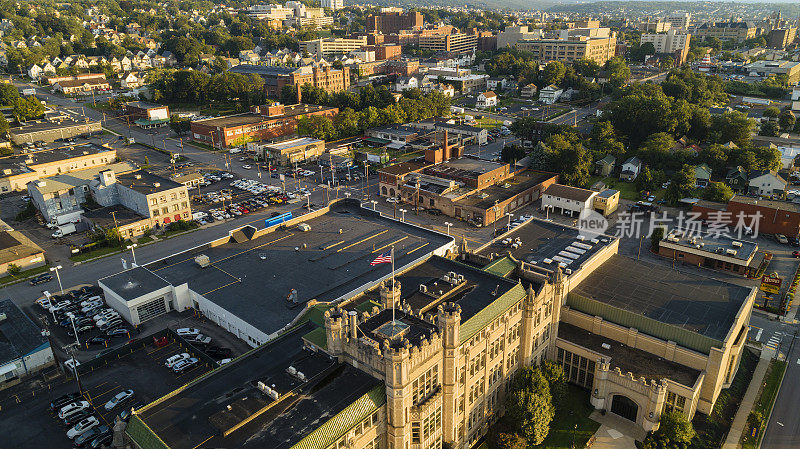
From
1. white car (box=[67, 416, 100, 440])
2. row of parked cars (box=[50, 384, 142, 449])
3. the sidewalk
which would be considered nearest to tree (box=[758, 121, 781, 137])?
the sidewalk

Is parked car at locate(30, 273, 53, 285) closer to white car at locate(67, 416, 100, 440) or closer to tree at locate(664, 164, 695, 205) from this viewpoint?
white car at locate(67, 416, 100, 440)

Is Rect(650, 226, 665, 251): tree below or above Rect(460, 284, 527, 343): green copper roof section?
below

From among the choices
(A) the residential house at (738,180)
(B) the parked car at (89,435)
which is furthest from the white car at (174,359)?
(A) the residential house at (738,180)

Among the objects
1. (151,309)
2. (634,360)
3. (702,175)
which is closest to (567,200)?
(702,175)

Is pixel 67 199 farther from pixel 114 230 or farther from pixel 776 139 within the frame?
pixel 776 139

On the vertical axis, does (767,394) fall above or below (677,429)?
below

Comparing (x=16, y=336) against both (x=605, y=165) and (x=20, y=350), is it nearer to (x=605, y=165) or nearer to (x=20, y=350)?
(x=20, y=350)

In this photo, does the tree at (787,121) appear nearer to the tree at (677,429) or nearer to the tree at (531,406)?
the tree at (677,429)

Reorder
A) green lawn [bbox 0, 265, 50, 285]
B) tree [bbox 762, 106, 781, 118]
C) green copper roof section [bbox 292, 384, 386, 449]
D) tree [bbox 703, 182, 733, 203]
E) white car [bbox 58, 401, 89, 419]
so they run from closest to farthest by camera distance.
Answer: green copper roof section [bbox 292, 384, 386, 449] < white car [bbox 58, 401, 89, 419] < green lawn [bbox 0, 265, 50, 285] < tree [bbox 703, 182, 733, 203] < tree [bbox 762, 106, 781, 118]
